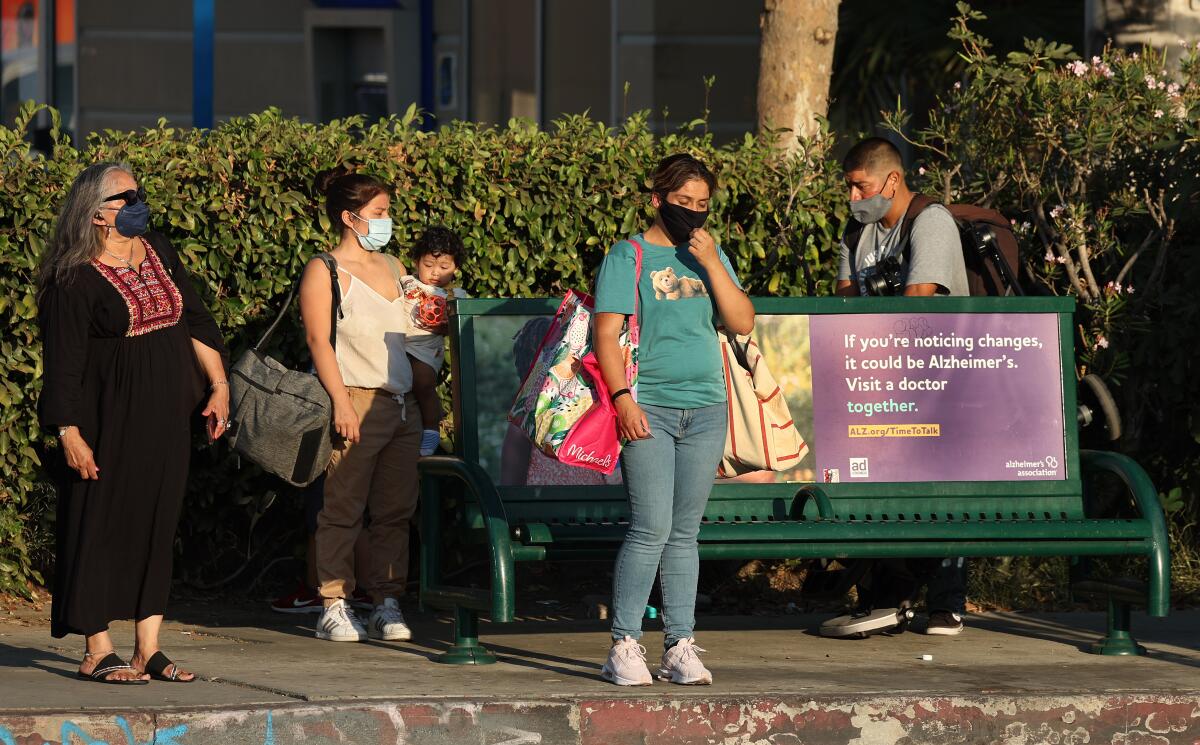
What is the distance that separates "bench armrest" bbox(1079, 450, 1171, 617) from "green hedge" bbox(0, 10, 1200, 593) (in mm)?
1220

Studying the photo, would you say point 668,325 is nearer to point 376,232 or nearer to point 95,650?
point 376,232

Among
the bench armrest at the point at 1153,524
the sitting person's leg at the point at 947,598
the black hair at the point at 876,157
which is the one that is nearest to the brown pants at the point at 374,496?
the black hair at the point at 876,157

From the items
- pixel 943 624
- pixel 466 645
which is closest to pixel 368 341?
pixel 466 645

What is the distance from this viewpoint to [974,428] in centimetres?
721

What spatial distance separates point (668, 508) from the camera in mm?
6211

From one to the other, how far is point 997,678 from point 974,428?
1075 mm

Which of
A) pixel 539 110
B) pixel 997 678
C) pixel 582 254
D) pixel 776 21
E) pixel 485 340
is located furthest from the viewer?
pixel 539 110

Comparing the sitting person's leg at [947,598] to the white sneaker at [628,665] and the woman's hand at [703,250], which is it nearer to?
the white sneaker at [628,665]

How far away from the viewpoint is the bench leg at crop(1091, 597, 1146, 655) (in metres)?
7.10

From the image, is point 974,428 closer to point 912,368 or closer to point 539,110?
point 912,368

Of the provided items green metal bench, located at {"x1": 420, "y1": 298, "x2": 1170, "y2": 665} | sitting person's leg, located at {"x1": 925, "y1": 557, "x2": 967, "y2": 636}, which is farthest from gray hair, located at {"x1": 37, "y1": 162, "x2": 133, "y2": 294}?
sitting person's leg, located at {"x1": 925, "y1": 557, "x2": 967, "y2": 636}

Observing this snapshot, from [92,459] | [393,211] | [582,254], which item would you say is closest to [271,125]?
[393,211]

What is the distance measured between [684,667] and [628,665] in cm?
19

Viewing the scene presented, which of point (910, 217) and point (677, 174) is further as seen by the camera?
point (910, 217)
